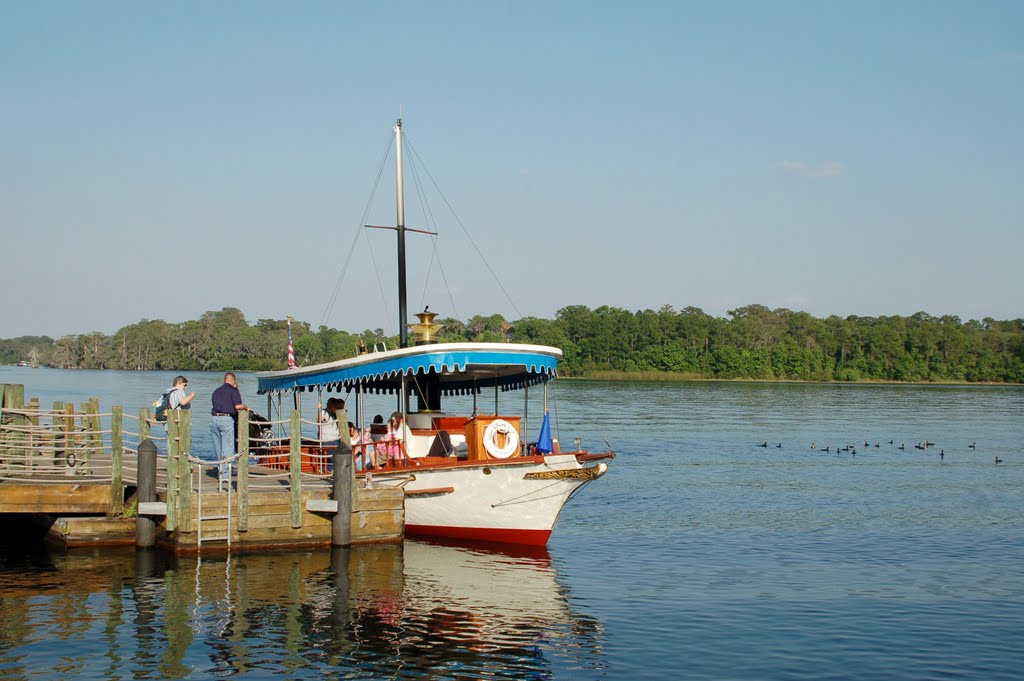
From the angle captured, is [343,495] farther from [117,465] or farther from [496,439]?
[117,465]

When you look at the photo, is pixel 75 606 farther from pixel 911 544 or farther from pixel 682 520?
pixel 911 544

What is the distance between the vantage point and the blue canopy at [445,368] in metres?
19.9

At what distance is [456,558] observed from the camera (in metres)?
19.6

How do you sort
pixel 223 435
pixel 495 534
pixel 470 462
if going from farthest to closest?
pixel 223 435, pixel 495 534, pixel 470 462

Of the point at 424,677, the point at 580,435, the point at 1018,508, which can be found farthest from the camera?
the point at 580,435

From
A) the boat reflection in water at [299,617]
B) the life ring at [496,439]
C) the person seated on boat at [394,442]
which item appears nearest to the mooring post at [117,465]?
the boat reflection in water at [299,617]

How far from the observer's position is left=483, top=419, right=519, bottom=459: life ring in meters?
20.3

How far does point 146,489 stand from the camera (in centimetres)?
1827

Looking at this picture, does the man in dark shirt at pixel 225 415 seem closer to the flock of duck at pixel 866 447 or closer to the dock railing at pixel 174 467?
the dock railing at pixel 174 467

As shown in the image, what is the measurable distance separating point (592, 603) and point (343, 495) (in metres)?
5.00

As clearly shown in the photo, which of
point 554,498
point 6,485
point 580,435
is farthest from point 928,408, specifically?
point 6,485

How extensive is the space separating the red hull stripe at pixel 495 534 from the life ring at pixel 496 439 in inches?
60.6

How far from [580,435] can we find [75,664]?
3589 cm

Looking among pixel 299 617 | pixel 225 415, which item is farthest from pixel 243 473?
pixel 299 617
